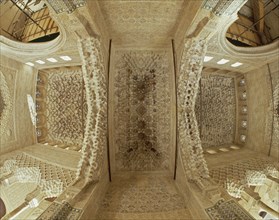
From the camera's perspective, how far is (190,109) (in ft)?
14.6

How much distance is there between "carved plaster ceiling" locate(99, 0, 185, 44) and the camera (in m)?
3.78

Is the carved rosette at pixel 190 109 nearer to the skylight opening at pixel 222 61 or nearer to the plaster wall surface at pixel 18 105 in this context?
the skylight opening at pixel 222 61

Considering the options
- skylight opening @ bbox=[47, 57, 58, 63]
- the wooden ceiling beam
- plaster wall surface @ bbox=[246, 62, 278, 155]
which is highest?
the wooden ceiling beam

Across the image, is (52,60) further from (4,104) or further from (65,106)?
(4,104)

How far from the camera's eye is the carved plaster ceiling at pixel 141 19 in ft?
12.4

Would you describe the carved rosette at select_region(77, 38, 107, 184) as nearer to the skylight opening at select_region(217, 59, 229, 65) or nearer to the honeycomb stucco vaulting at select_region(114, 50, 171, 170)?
the honeycomb stucco vaulting at select_region(114, 50, 171, 170)

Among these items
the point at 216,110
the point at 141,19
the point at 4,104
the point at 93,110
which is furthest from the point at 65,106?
the point at 216,110

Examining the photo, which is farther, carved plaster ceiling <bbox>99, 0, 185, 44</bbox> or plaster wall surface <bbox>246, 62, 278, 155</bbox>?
plaster wall surface <bbox>246, 62, 278, 155</bbox>

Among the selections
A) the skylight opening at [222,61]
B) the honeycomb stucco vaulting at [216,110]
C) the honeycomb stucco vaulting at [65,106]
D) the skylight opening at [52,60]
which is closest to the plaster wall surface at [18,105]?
the honeycomb stucco vaulting at [65,106]

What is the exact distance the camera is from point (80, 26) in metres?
3.43

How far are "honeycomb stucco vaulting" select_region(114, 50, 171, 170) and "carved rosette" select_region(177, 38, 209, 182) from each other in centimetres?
68

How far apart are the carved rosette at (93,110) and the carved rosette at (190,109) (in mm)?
1832

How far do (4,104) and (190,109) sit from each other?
593 cm

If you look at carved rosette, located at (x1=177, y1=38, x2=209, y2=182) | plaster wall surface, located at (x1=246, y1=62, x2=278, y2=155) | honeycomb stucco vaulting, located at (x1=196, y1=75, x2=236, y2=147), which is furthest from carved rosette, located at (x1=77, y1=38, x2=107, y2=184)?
plaster wall surface, located at (x1=246, y1=62, x2=278, y2=155)
